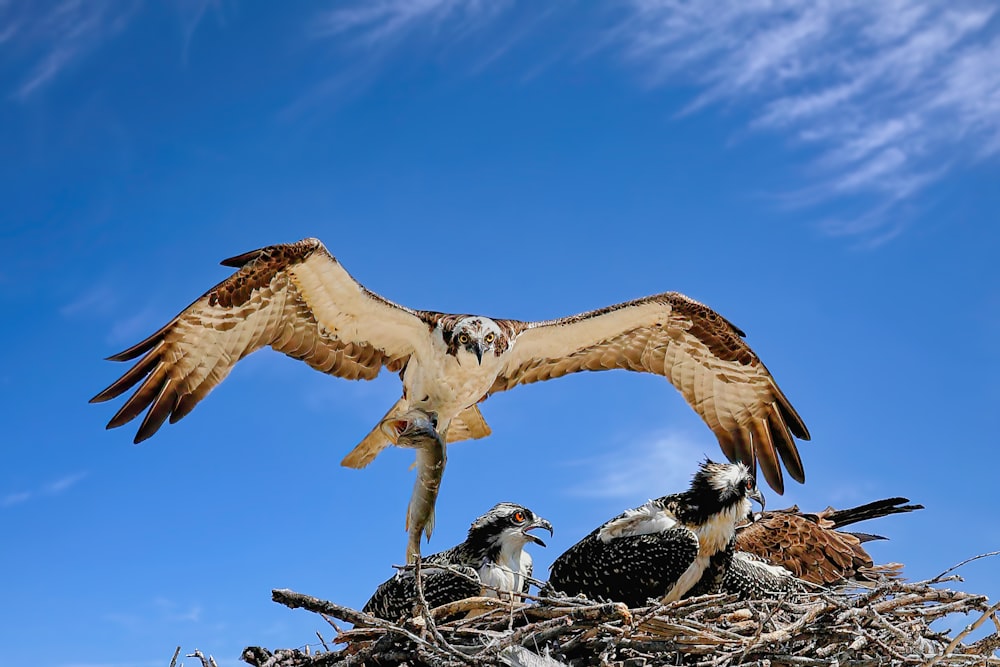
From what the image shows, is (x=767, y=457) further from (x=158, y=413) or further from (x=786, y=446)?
(x=158, y=413)

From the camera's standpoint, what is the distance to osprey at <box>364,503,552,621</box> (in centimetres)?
687

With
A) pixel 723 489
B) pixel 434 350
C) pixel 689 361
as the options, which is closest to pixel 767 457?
pixel 689 361

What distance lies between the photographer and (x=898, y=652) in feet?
20.2

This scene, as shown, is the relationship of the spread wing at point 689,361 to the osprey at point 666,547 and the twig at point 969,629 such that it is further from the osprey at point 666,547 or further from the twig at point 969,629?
the twig at point 969,629

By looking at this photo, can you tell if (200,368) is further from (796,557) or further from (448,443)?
(796,557)

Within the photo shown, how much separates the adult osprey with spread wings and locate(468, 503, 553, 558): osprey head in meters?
1.97

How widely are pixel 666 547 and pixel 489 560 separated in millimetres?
1127

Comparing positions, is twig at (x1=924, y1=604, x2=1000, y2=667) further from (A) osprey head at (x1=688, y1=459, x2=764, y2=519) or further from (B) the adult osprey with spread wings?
(B) the adult osprey with spread wings

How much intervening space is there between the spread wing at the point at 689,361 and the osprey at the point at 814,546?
1.31m

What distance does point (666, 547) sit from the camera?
6957 millimetres

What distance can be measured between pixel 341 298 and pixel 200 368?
1.29m

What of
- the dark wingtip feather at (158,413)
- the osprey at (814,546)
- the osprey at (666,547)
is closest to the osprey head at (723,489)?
the osprey at (666,547)

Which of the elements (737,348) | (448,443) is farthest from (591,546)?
(737,348)

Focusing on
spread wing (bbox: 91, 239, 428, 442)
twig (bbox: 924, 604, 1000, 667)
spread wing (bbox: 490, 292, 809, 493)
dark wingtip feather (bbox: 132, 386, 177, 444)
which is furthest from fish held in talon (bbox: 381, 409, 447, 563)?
twig (bbox: 924, 604, 1000, 667)
